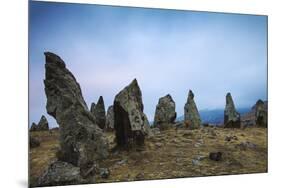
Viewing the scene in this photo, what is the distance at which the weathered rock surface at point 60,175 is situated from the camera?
441 cm

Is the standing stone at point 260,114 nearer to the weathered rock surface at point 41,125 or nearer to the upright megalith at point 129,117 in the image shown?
the upright megalith at point 129,117

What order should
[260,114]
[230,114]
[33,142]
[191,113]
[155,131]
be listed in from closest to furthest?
[33,142], [155,131], [191,113], [230,114], [260,114]

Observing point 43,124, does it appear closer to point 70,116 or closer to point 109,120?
point 70,116

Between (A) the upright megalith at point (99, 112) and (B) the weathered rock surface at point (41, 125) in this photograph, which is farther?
(A) the upright megalith at point (99, 112)

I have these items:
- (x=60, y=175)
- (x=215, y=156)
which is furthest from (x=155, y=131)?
(x=60, y=175)

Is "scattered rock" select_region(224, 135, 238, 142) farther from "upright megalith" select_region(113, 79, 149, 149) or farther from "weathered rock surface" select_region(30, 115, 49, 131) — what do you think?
"weathered rock surface" select_region(30, 115, 49, 131)

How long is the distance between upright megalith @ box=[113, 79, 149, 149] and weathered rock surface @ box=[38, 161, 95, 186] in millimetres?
534

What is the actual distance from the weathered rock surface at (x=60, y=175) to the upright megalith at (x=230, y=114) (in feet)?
5.78

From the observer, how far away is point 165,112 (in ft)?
15.9

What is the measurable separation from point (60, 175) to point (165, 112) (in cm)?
128

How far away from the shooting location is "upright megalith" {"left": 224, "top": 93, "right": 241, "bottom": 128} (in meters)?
5.10

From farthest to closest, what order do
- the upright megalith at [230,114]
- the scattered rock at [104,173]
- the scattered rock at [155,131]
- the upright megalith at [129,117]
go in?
1. the upright megalith at [230,114]
2. the scattered rock at [155,131]
3. the upright megalith at [129,117]
4. the scattered rock at [104,173]

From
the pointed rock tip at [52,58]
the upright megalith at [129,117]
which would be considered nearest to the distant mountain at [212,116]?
the upright megalith at [129,117]
